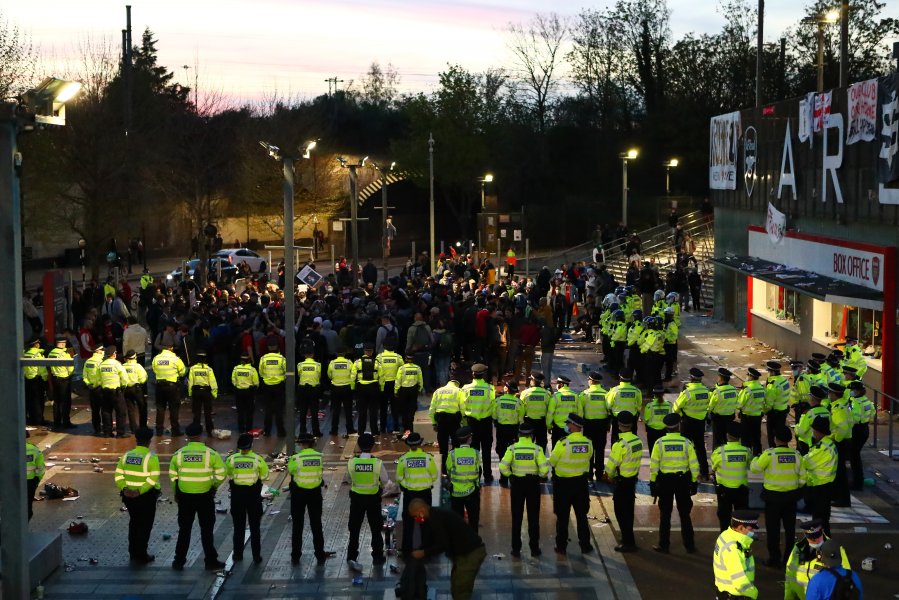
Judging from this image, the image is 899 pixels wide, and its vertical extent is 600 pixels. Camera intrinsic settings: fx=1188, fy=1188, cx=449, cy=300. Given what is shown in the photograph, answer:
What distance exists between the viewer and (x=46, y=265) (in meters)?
56.1

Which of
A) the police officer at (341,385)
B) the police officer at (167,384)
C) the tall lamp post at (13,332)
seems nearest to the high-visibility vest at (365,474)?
the tall lamp post at (13,332)

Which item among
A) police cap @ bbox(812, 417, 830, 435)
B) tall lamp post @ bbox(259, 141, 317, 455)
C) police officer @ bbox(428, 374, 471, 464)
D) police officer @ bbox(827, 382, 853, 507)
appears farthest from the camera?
tall lamp post @ bbox(259, 141, 317, 455)

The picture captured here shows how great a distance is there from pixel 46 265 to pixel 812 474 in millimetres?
47908

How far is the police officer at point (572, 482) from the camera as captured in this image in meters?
14.7

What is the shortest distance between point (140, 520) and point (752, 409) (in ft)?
31.3

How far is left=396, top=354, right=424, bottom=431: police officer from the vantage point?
20.8 m

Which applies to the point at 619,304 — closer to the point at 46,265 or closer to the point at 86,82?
the point at 86,82

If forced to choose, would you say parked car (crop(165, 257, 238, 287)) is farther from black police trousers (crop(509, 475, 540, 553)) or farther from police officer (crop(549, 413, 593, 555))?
police officer (crop(549, 413, 593, 555))

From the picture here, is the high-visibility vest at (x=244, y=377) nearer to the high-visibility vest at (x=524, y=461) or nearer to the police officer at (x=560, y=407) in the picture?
the police officer at (x=560, y=407)

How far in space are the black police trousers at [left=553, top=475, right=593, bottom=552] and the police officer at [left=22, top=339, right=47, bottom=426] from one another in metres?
11.3

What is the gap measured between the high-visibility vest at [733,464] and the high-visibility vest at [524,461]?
2.13m

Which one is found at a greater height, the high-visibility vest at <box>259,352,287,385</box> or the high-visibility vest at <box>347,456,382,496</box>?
the high-visibility vest at <box>259,352,287,385</box>

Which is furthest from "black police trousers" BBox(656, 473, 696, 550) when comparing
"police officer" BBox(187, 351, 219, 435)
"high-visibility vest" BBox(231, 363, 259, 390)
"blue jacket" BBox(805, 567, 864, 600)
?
"police officer" BBox(187, 351, 219, 435)

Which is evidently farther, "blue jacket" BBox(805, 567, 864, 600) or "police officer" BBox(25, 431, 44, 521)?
"police officer" BBox(25, 431, 44, 521)
